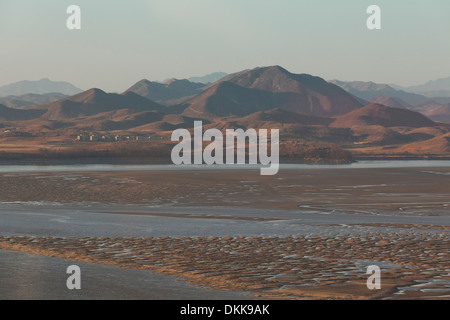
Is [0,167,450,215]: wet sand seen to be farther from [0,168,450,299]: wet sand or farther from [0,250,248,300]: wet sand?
[0,250,248,300]: wet sand

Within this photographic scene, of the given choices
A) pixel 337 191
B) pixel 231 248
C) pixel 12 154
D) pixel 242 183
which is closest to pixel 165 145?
pixel 12 154

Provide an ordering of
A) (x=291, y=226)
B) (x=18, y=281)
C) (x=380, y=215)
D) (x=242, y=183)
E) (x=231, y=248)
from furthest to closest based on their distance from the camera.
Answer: (x=242, y=183) < (x=380, y=215) < (x=291, y=226) < (x=231, y=248) < (x=18, y=281)

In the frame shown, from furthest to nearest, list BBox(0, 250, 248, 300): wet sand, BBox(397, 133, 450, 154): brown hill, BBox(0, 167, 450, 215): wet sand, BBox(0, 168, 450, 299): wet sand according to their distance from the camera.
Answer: BBox(397, 133, 450, 154): brown hill, BBox(0, 167, 450, 215): wet sand, BBox(0, 168, 450, 299): wet sand, BBox(0, 250, 248, 300): wet sand

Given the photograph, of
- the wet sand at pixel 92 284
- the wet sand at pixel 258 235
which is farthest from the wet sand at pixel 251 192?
the wet sand at pixel 92 284

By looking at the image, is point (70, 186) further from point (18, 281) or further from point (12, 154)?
point (12, 154)

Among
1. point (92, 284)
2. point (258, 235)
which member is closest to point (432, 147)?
point (258, 235)

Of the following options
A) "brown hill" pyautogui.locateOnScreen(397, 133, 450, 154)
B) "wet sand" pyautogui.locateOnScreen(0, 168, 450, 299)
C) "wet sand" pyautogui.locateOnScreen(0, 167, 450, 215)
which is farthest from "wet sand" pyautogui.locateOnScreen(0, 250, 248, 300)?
"brown hill" pyautogui.locateOnScreen(397, 133, 450, 154)

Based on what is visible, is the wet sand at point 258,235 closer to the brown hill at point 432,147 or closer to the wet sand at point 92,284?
the wet sand at point 92,284
